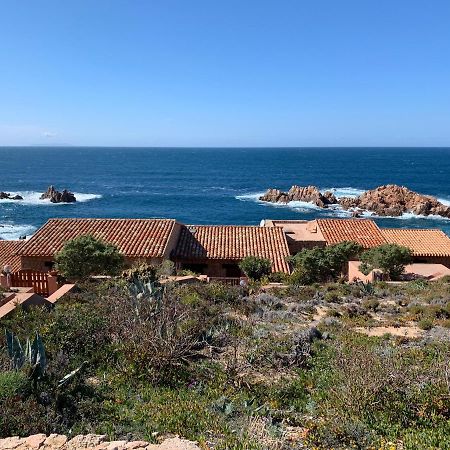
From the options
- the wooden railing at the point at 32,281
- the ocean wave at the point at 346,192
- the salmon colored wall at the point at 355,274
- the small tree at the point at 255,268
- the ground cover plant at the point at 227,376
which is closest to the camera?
the ground cover plant at the point at 227,376

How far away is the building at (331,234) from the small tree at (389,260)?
21.7 ft

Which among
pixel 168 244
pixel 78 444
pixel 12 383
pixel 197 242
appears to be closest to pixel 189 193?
pixel 197 242

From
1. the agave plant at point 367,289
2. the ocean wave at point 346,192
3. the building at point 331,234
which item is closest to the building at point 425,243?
the building at point 331,234

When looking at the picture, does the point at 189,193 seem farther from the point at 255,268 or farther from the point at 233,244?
the point at 255,268

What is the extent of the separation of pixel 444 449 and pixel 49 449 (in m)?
4.91

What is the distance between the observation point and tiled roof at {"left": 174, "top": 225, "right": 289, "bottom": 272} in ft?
79.6

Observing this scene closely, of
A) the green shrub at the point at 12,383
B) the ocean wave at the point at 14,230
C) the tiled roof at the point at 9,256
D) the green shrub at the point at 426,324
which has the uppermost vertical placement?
the green shrub at the point at 12,383

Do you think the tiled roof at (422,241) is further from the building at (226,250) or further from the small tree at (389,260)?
the building at (226,250)

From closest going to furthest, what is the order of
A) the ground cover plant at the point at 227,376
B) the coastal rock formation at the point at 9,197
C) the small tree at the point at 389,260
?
the ground cover plant at the point at 227,376 < the small tree at the point at 389,260 < the coastal rock formation at the point at 9,197

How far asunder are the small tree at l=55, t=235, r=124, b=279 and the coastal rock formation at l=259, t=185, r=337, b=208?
5767 cm

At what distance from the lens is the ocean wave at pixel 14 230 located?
53.4 m

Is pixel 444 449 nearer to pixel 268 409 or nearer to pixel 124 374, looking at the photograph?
pixel 268 409

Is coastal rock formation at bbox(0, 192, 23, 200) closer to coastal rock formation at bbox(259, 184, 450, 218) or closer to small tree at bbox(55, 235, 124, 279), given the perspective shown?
coastal rock formation at bbox(259, 184, 450, 218)

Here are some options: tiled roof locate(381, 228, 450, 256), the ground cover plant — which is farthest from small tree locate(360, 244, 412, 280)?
the ground cover plant
